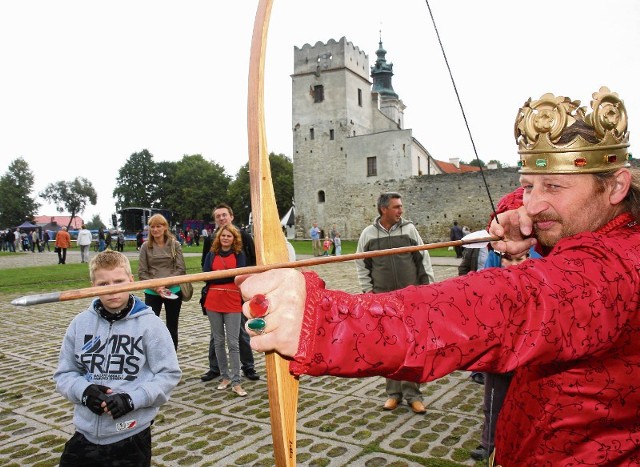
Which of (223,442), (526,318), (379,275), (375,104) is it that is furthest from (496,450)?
(375,104)

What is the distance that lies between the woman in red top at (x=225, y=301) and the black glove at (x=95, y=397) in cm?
279

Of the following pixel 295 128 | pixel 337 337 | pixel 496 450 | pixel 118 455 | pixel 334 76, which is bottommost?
pixel 118 455

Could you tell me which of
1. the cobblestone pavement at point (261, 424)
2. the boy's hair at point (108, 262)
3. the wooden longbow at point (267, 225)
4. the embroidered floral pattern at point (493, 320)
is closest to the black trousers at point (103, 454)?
the boy's hair at point (108, 262)

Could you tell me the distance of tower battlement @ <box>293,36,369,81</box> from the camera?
27875mm

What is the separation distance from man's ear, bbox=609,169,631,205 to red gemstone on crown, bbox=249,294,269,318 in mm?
1124

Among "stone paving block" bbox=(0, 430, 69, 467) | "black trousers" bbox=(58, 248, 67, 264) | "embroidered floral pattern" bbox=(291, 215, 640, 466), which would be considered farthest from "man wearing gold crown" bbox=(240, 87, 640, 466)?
"black trousers" bbox=(58, 248, 67, 264)

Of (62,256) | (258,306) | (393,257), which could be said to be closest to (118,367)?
(258,306)

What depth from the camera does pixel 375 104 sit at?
171 feet

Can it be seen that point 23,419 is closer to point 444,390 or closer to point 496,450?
point 444,390

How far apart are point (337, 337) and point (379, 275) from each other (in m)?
4.17

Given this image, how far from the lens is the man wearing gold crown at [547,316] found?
978mm

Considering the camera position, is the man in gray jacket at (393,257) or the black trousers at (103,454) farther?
the man in gray jacket at (393,257)

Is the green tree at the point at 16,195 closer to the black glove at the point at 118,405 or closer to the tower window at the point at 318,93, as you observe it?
the tower window at the point at 318,93

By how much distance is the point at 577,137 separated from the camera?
1.46 metres
